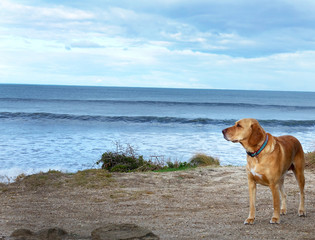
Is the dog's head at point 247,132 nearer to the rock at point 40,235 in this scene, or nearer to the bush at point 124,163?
the rock at point 40,235

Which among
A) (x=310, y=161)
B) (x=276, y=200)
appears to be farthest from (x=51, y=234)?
(x=310, y=161)

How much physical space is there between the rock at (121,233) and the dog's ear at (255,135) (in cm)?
200

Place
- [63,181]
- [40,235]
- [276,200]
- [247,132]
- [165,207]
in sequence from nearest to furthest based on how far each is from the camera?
[40,235], [247,132], [276,200], [165,207], [63,181]

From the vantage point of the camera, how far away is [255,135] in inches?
220

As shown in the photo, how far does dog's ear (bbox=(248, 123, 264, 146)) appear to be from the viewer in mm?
5578

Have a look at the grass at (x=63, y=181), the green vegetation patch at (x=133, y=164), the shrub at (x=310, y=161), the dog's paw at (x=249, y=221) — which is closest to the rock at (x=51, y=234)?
the dog's paw at (x=249, y=221)

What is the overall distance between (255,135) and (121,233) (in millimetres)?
2382

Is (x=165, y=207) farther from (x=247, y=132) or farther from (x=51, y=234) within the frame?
(x=51, y=234)

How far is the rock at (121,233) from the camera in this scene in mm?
4477

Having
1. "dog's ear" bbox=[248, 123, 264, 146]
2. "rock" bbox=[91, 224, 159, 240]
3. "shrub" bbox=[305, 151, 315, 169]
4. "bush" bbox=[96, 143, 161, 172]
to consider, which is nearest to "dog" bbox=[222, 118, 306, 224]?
"dog's ear" bbox=[248, 123, 264, 146]

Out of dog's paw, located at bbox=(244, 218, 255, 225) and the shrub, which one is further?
the shrub

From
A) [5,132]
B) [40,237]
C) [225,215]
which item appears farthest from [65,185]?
[5,132]

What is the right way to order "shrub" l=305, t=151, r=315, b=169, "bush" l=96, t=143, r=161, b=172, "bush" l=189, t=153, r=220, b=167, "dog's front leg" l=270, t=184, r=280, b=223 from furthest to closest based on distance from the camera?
"bush" l=189, t=153, r=220, b=167
"bush" l=96, t=143, r=161, b=172
"shrub" l=305, t=151, r=315, b=169
"dog's front leg" l=270, t=184, r=280, b=223

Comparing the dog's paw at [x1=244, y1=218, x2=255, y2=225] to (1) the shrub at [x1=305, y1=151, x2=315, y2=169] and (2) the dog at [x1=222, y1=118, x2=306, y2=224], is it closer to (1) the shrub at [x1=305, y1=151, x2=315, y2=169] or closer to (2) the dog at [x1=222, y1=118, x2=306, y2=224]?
(2) the dog at [x1=222, y1=118, x2=306, y2=224]
